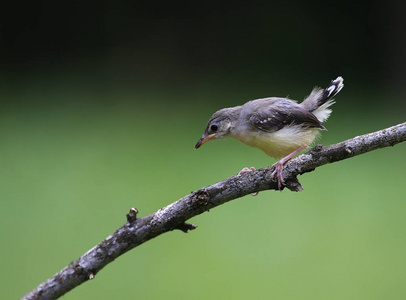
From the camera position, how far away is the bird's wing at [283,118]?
2248 mm

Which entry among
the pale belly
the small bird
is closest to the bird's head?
the small bird

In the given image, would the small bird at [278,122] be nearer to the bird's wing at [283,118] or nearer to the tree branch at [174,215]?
the bird's wing at [283,118]

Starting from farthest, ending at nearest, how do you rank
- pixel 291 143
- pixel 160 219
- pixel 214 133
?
pixel 214 133 → pixel 291 143 → pixel 160 219

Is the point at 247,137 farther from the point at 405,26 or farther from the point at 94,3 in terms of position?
the point at 94,3

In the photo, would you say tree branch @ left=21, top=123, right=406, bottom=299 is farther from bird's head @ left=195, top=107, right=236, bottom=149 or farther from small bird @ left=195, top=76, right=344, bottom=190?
bird's head @ left=195, top=107, right=236, bottom=149

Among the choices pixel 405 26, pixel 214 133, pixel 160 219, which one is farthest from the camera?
pixel 405 26

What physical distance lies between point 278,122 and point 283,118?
0.11ft

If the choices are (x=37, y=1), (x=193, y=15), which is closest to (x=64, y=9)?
(x=37, y=1)

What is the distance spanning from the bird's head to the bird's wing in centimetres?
15

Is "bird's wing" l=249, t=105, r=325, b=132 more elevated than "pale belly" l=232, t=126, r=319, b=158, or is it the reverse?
→ "bird's wing" l=249, t=105, r=325, b=132

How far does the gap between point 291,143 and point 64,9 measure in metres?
4.42

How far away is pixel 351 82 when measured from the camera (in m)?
5.68

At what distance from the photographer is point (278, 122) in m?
2.25

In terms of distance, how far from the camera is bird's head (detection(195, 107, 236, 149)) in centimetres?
241
